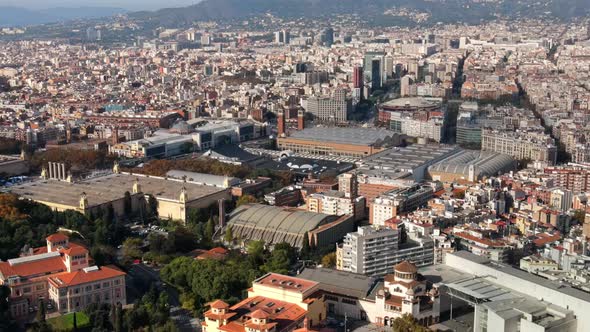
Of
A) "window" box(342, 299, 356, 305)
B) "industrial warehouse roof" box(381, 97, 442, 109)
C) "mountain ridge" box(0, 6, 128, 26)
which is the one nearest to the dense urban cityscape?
"window" box(342, 299, 356, 305)

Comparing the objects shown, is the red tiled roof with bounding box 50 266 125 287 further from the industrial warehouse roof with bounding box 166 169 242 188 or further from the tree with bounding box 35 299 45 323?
the industrial warehouse roof with bounding box 166 169 242 188

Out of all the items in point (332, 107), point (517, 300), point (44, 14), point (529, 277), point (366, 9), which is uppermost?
point (44, 14)

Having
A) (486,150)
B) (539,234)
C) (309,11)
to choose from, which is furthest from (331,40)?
(539,234)

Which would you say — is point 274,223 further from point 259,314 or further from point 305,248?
point 259,314

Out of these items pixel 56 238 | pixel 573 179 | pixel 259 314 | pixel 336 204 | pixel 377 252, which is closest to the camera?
pixel 259 314

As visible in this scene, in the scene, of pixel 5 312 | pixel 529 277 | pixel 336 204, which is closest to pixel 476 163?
pixel 336 204

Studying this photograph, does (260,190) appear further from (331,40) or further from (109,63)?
(331,40)
